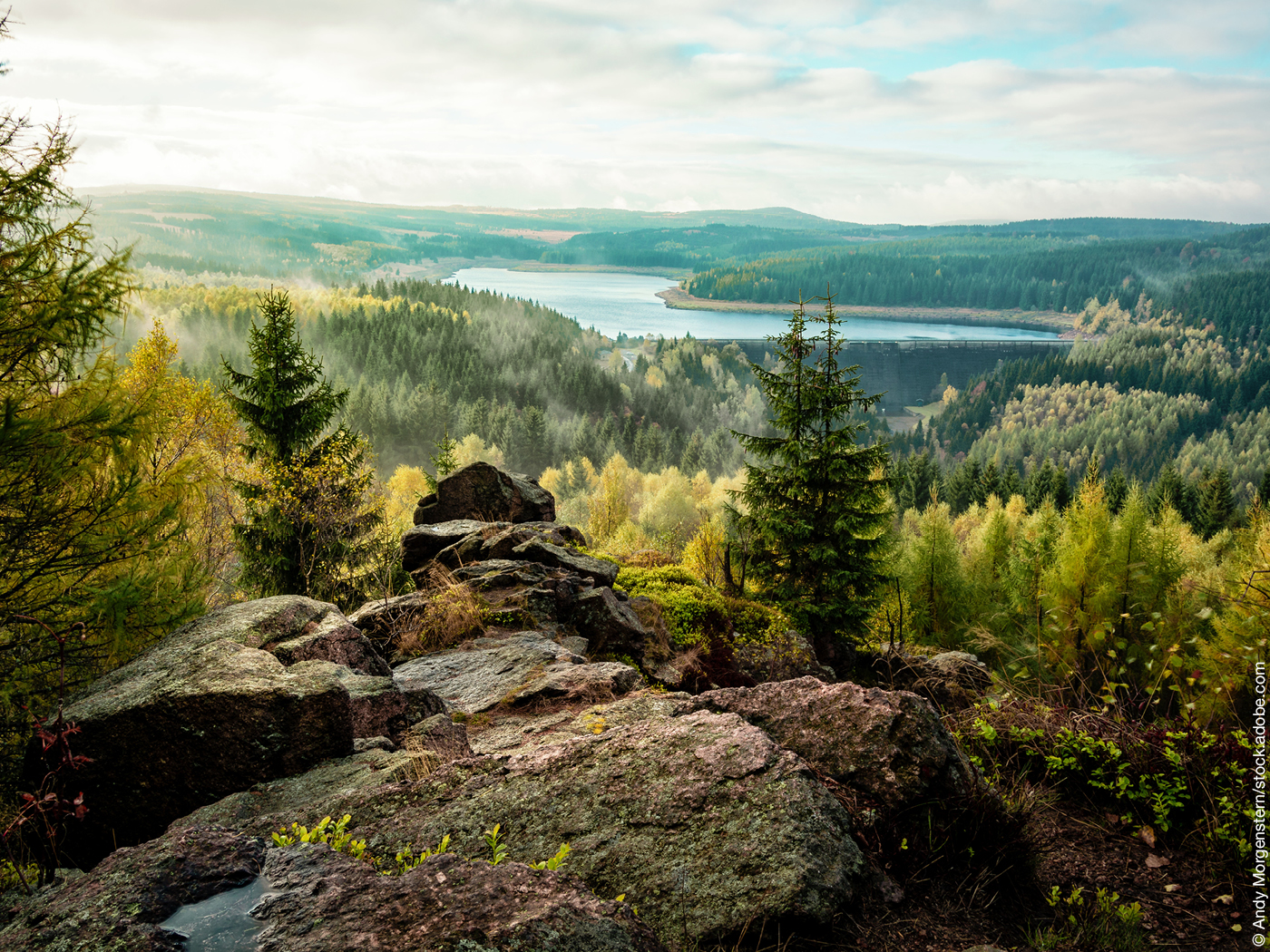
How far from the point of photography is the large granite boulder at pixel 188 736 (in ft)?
16.2

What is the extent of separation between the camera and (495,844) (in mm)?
3594

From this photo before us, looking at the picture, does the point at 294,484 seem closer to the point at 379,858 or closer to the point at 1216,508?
the point at 379,858

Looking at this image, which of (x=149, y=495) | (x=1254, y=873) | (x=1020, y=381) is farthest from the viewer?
(x=1020, y=381)

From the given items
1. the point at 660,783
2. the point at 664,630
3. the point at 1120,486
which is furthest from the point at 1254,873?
the point at 1120,486

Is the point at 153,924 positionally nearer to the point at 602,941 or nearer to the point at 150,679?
the point at 602,941

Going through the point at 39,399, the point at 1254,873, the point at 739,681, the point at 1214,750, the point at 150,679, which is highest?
the point at 39,399

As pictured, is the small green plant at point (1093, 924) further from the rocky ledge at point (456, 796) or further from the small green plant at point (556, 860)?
the small green plant at point (556, 860)

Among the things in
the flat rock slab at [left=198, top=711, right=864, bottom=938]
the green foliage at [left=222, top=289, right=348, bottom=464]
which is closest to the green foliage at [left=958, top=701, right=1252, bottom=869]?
the flat rock slab at [left=198, top=711, right=864, bottom=938]

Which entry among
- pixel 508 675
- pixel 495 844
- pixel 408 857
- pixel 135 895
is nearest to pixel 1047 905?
pixel 495 844

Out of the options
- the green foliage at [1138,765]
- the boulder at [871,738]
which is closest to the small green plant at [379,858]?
the boulder at [871,738]

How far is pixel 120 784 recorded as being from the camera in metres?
4.96

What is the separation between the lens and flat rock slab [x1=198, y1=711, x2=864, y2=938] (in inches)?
137

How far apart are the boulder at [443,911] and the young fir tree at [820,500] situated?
1698 centimetres

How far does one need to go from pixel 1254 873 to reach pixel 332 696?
246 inches
